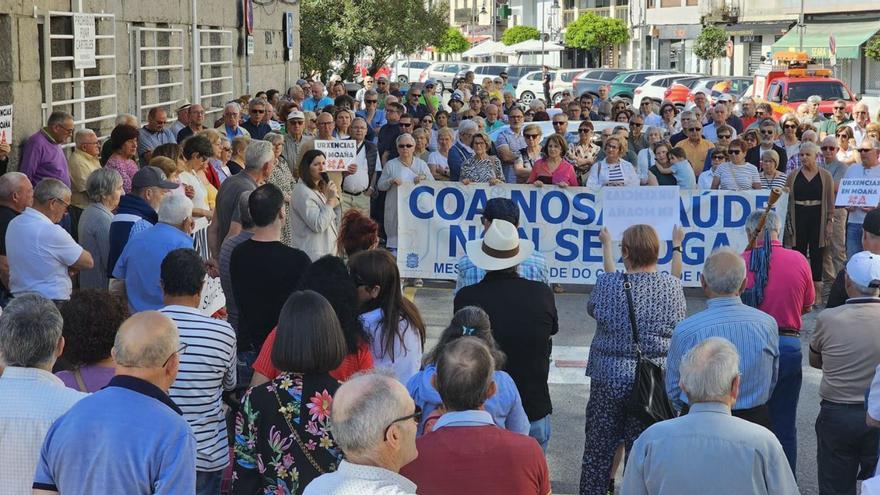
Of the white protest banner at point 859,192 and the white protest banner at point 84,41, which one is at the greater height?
the white protest banner at point 84,41

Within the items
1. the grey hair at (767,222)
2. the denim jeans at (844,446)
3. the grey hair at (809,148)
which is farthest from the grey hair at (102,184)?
the grey hair at (809,148)

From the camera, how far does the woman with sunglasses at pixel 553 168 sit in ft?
42.9

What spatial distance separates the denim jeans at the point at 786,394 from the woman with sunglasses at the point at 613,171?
18.9 feet

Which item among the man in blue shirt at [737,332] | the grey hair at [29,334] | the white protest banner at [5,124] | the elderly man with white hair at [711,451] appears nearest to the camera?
the elderly man with white hair at [711,451]

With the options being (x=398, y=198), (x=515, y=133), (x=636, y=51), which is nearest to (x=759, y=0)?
(x=636, y=51)

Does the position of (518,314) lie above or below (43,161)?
below

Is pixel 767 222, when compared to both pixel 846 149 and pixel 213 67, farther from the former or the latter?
pixel 213 67

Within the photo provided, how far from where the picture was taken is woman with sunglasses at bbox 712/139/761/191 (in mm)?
12984

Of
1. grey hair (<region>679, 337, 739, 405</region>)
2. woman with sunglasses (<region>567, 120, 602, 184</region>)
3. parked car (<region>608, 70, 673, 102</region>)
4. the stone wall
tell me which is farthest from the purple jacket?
parked car (<region>608, 70, 673, 102</region>)

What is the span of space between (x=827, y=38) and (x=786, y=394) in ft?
167

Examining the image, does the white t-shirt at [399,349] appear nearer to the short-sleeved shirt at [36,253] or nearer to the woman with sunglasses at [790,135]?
the short-sleeved shirt at [36,253]

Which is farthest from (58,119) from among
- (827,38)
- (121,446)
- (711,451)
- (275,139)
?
(827,38)

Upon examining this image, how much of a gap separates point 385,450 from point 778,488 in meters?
1.70

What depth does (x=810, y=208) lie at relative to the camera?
41.7ft
